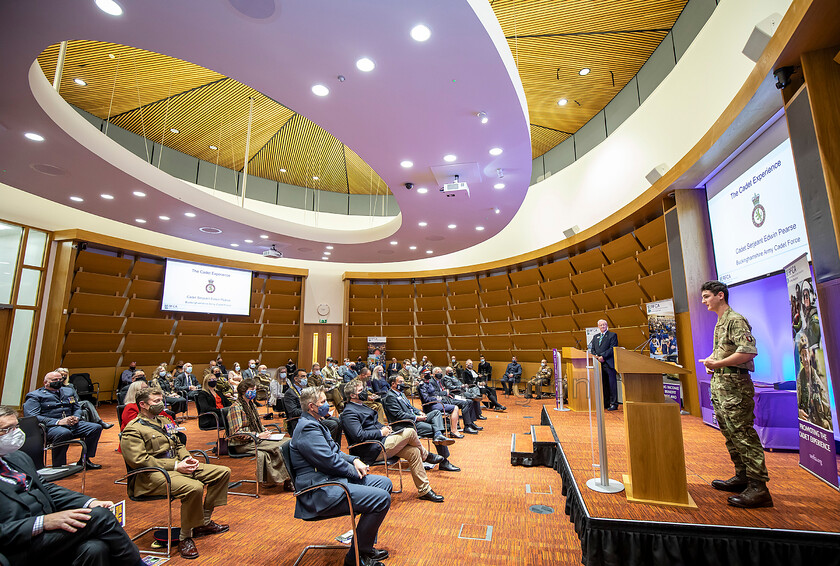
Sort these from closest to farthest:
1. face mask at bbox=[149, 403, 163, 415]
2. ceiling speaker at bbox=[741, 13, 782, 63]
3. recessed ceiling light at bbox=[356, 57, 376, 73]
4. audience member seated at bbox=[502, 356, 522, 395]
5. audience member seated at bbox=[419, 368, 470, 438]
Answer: face mask at bbox=[149, 403, 163, 415] → ceiling speaker at bbox=[741, 13, 782, 63] → recessed ceiling light at bbox=[356, 57, 376, 73] → audience member seated at bbox=[419, 368, 470, 438] → audience member seated at bbox=[502, 356, 522, 395]

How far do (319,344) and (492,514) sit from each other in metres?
12.0

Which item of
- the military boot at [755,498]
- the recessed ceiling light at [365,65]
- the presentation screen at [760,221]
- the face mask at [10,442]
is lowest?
the military boot at [755,498]

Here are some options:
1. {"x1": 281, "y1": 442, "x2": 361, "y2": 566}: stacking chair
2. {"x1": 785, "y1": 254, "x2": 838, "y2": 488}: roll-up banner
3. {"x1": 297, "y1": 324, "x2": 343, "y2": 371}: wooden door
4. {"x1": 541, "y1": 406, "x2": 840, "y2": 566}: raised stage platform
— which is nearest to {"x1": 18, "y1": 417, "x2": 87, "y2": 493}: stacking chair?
{"x1": 281, "y1": 442, "x2": 361, "y2": 566}: stacking chair

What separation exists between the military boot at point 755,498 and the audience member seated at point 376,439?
2.36m

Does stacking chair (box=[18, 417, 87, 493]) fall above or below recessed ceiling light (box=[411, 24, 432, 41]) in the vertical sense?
below

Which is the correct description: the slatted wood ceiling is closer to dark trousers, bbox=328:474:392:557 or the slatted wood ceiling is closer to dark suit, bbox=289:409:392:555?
dark suit, bbox=289:409:392:555

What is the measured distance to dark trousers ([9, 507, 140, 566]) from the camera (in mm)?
1863

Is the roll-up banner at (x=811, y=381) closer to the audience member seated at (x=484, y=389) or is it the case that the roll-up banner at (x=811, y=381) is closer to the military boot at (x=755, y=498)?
the military boot at (x=755, y=498)

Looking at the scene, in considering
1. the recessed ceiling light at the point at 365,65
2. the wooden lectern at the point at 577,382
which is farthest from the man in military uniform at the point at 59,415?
the wooden lectern at the point at 577,382

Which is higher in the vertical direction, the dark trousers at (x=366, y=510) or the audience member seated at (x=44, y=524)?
the audience member seated at (x=44, y=524)

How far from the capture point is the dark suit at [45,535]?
1.83 meters

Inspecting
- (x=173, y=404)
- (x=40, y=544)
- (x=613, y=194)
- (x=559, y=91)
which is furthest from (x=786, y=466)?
(x=173, y=404)

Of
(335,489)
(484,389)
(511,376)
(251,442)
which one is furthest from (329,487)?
(511,376)

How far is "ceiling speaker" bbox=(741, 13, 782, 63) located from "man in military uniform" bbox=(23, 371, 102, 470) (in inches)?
318
